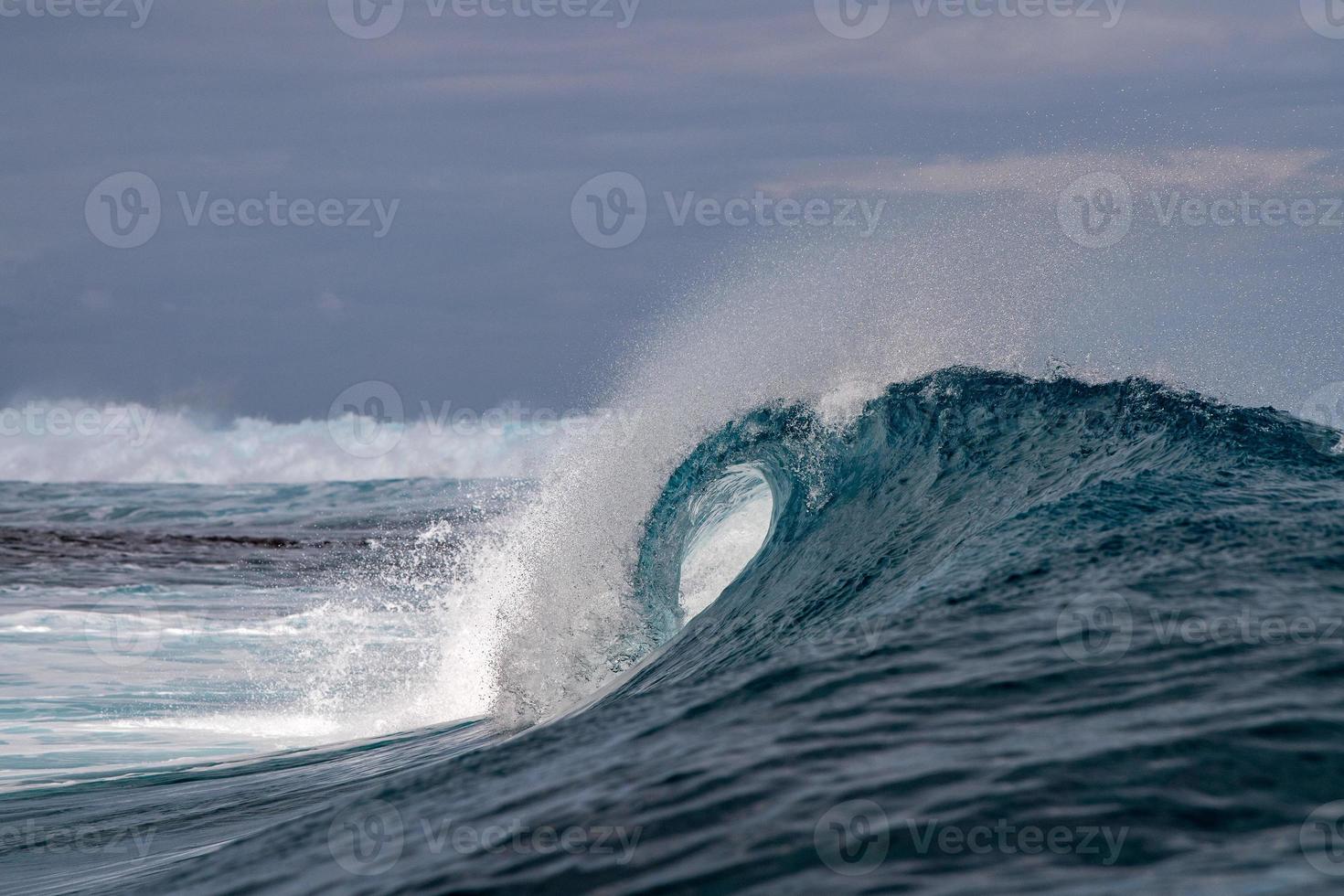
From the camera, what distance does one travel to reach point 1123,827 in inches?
113

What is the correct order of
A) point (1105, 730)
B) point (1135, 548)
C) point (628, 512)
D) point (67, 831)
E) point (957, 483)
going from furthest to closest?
point (628, 512)
point (957, 483)
point (67, 831)
point (1135, 548)
point (1105, 730)

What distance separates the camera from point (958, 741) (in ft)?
11.4

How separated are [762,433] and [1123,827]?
719 centimetres

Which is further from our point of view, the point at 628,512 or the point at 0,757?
the point at 628,512

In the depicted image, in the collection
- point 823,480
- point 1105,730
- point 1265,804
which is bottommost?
point 1265,804

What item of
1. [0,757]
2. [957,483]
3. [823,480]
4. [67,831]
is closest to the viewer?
[67,831]

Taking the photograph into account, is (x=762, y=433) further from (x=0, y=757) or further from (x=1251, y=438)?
(x=0, y=757)

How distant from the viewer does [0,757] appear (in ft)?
26.7

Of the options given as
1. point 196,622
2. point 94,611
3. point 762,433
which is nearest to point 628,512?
point 762,433

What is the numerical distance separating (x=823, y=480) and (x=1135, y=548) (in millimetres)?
4022

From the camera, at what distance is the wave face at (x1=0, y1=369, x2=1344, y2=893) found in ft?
9.48

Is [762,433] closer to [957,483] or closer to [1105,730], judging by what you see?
[957,483]

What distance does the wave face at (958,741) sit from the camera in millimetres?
2889

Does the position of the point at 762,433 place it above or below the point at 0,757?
above
